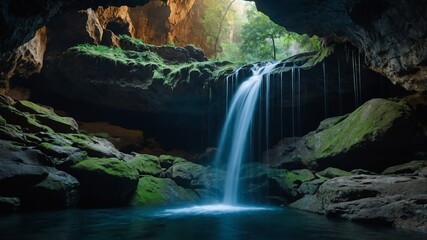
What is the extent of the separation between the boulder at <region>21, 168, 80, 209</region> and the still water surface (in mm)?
686

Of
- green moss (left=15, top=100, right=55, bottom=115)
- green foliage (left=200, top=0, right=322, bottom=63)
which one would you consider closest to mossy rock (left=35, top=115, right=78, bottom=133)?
green moss (left=15, top=100, right=55, bottom=115)

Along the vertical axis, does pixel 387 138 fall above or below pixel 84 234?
above

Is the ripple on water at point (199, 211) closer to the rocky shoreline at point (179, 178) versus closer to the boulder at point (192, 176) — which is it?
the rocky shoreline at point (179, 178)

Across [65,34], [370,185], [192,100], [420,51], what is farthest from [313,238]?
[65,34]

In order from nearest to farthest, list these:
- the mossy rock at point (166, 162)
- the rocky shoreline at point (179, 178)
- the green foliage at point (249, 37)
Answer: the rocky shoreline at point (179, 178), the mossy rock at point (166, 162), the green foliage at point (249, 37)

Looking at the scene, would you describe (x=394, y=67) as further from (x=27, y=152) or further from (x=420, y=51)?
(x=27, y=152)

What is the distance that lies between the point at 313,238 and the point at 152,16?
21.6 metres

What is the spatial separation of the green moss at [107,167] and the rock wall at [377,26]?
809 cm

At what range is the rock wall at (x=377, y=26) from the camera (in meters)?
9.10

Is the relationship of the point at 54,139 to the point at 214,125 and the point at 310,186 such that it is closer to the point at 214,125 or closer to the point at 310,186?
the point at 214,125

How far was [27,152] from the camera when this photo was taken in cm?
977

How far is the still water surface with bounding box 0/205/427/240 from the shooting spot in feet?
19.5

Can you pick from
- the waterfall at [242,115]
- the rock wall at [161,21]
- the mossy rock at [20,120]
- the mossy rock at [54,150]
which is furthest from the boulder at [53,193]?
the rock wall at [161,21]

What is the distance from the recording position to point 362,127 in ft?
37.2
